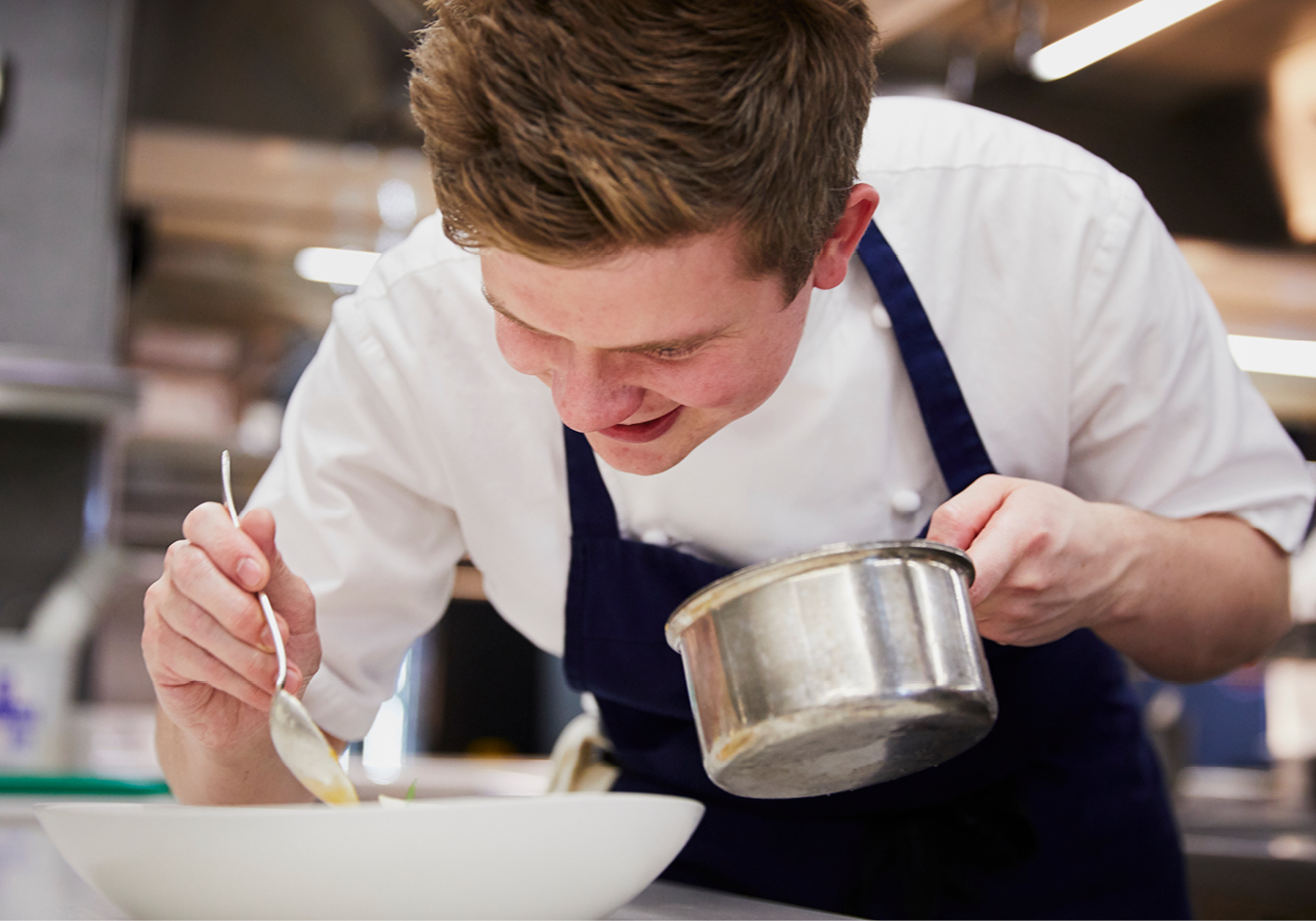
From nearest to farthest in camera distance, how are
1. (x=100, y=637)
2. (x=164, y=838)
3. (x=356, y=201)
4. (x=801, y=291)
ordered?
(x=164, y=838) → (x=801, y=291) → (x=356, y=201) → (x=100, y=637)

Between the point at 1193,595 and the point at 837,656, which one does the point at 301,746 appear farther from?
the point at 1193,595

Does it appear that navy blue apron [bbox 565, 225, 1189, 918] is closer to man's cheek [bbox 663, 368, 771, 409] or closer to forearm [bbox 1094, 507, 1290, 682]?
forearm [bbox 1094, 507, 1290, 682]

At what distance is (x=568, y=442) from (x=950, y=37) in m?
2.31

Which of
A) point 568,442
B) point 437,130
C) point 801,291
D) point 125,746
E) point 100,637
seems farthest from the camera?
point 100,637

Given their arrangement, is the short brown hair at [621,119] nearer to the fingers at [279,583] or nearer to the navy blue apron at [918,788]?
the fingers at [279,583]

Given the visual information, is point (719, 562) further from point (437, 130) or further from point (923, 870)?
point (437, 130)

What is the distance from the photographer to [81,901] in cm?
82

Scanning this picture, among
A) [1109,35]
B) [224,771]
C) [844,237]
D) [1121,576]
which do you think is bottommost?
[224,771]

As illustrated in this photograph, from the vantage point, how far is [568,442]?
1.17 m

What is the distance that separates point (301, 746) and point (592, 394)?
0.32m

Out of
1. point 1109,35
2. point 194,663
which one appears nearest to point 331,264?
point 1109,35

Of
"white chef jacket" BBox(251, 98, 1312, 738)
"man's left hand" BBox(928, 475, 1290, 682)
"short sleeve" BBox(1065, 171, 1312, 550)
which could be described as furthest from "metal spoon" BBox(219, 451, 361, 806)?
Result: "short sleeve" BBox(1065, 171, 1312, 550)

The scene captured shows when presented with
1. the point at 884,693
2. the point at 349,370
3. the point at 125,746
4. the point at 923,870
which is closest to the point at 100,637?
the point at 125,746

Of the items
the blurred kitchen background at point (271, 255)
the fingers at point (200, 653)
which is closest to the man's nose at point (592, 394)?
the fingers at point (200, 653)
